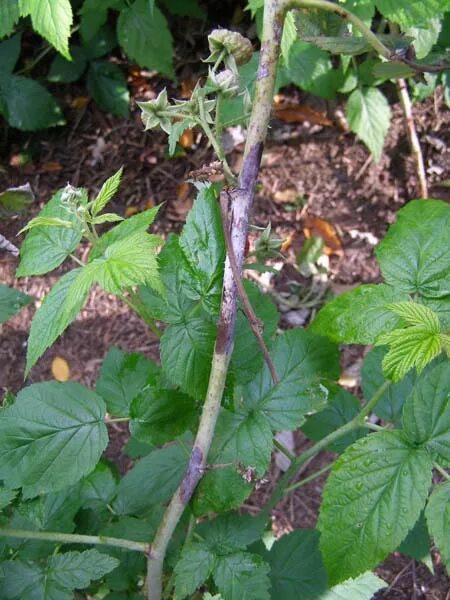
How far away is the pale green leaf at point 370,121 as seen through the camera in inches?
104

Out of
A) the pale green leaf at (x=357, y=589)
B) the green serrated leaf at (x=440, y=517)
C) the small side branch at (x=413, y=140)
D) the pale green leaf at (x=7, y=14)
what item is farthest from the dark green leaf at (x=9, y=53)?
the green serrated leaf at (x=440, y=517)

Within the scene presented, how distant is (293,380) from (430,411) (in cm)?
28

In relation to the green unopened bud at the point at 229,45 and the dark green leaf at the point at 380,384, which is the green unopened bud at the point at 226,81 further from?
the dark green leaf at the point at 380,384

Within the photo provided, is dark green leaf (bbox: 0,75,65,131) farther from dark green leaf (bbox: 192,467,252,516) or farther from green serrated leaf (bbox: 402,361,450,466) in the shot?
green serrated leaf (bbox: 402,361,450,466)

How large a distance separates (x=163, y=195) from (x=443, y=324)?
2.11m

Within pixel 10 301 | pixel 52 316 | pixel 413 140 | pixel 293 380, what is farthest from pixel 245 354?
pixel 413 140

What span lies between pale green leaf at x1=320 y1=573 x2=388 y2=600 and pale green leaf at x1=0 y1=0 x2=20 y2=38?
2002 mm

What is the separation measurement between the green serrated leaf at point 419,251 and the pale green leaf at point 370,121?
1.49m

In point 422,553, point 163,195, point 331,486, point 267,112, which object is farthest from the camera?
point 163,195

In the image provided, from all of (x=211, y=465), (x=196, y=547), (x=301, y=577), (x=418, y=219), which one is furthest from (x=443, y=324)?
(x=301, y=577)

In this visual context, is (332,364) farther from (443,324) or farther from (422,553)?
(422,553)

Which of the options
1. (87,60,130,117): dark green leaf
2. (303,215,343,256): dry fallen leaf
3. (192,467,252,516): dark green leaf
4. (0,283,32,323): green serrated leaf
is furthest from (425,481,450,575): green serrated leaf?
(87,60,130,117): dark green leaf

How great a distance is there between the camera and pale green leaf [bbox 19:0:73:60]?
1.81 meters

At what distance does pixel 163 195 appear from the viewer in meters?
3.02
